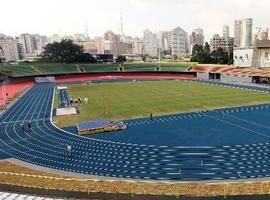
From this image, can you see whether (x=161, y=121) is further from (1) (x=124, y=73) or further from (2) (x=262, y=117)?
(1) (x=124, y=73)

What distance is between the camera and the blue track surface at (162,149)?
70.3 feet

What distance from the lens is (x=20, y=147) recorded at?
90.0 feet

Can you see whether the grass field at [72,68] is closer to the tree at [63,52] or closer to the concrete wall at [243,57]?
the concrete wall at [243,57]

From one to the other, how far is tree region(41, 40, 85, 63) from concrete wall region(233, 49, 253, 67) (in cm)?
6354

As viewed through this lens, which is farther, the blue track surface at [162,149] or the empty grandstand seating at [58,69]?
the empty grandstand seating at [58,69]

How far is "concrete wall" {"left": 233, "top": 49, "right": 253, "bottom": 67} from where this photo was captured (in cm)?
7883

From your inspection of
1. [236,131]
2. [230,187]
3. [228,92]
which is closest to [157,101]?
[228,92]

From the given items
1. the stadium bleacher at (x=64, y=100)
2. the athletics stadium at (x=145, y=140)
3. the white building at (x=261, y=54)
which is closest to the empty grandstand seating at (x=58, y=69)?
the stadium bleacher at (x=64, y=100)

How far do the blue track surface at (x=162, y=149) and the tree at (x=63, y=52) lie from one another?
301 ft

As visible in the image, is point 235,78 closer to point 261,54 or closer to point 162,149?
point 261,54

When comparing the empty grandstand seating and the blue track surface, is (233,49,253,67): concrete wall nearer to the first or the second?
the blue track surface

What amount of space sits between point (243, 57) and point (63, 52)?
76.1 meters

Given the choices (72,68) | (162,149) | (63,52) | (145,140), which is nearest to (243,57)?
(72,68)

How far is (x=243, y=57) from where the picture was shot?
81.0m
